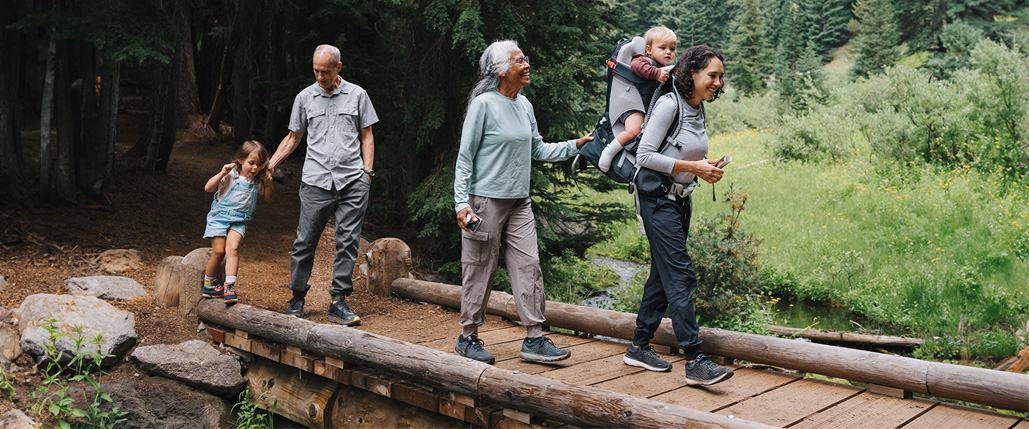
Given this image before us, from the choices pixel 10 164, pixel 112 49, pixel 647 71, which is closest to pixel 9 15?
pixel 10 164

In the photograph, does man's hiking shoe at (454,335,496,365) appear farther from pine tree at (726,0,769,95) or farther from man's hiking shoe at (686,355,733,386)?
pine tree at (726,0,769,95)

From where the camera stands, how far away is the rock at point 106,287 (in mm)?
7469

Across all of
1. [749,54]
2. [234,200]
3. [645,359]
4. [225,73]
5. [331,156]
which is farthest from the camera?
[749,54]

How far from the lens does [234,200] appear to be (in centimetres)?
648

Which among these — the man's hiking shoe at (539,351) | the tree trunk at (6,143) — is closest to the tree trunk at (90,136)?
the tree trunk at (6,143)

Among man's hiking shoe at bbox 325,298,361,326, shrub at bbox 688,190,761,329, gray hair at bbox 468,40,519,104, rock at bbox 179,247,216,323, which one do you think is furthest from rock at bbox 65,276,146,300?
shrub at bbox 688,190,761,329

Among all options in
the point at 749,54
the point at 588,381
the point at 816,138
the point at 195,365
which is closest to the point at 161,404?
the point at 195,365

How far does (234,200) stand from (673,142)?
12.6ft

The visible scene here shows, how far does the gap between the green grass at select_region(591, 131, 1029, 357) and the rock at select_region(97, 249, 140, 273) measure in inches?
248

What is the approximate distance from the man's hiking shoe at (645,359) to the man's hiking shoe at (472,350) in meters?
0.96

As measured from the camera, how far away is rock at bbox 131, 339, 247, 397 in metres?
6.24

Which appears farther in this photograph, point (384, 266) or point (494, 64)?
point (384, 266)

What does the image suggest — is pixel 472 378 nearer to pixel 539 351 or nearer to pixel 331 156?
pixel 539 351

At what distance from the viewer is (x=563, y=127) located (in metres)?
9.74
